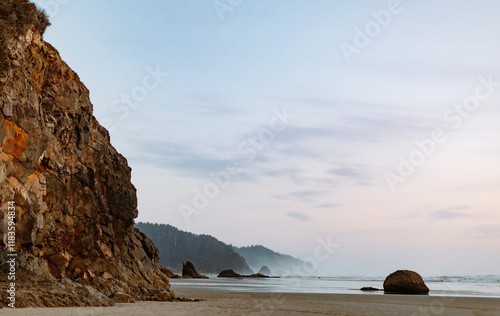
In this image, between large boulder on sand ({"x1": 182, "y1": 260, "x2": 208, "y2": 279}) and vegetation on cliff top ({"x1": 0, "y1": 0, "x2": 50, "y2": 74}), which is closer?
vegetation on cliff top ({"x1": 0, "y1": 0, "x2": 50, "y2": 74})

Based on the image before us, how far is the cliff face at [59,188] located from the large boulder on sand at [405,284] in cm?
1799

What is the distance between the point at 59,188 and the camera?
22125 mm

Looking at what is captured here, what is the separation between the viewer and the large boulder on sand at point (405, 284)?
3453cm

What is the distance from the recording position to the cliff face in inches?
719

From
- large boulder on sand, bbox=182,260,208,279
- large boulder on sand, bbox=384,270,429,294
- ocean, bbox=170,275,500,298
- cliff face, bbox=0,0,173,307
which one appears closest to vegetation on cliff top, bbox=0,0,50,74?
cliff face, bbox=0,0,173,307

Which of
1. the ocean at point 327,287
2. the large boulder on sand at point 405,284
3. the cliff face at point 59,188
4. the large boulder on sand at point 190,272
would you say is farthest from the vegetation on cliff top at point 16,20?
the large boulder on sand at point 190,272

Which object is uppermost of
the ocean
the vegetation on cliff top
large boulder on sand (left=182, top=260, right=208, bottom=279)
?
the vegetation on cliff top

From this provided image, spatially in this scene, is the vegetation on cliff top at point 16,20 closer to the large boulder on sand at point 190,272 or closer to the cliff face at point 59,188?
the cliff face at point 59,188

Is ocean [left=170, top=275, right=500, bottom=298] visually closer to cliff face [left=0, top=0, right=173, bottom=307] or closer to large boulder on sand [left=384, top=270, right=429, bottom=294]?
large boulder on sand [left=384, top=270, right=429, bottom=294]

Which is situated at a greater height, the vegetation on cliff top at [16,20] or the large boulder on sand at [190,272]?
the vegetation on cliff top at [16,20]

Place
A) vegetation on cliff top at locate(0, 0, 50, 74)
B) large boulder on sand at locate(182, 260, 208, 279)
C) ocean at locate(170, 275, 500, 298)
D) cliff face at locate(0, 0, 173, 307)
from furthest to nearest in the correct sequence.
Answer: large boulder on sand at locate(182, 260, 208, 279) < ocean at locate(170, 275, 500, 298) < vegetation on cliff top at locate(0, 0, 50, 74) < cliff face at locate(0, 0, 173, 307)

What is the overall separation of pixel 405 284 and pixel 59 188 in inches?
1022

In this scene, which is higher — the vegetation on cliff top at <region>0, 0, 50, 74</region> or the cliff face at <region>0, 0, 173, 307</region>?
the vegetation on cliff top at <region>0, 0, 50, 74</region>

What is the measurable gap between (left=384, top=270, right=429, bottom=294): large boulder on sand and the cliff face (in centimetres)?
1799
